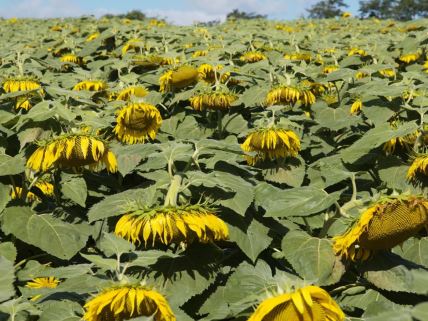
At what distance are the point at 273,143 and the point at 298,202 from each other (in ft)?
2.72

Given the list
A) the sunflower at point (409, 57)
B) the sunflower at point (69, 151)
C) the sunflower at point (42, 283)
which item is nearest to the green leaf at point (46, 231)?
the sunflower at point (42, 283)

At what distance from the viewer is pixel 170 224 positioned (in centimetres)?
193

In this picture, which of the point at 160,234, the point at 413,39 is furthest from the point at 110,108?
the point at 413,39

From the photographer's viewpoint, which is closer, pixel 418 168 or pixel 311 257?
pixel 311 257

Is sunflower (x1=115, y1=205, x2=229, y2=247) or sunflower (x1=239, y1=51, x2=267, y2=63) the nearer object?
sunflower (x1=115, y1=205, x2=229, y2=247)

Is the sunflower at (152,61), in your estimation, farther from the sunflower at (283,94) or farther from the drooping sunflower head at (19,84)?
the sunflower at (283,94)

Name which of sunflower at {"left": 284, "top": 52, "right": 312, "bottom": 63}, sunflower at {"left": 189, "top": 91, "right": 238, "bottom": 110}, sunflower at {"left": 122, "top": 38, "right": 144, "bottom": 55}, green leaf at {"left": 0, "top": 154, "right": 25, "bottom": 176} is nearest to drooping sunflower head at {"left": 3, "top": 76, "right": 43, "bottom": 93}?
sunflower at {"left": 189, "top": 91, "right": 238, "bottom": 110}

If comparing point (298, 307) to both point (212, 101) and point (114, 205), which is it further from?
point (212, 101)

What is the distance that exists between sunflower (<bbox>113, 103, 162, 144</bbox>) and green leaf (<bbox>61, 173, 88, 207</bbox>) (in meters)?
0.49

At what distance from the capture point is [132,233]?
197 cm

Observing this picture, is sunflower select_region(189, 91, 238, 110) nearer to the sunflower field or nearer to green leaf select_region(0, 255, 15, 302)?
the sunflower field

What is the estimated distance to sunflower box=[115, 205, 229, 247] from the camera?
6.34 feet

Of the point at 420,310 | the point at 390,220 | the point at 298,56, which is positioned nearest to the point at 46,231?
the point at 390,220

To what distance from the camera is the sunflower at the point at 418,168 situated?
281 cm
